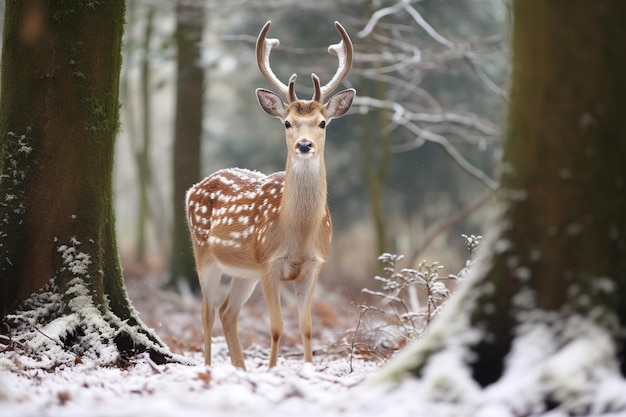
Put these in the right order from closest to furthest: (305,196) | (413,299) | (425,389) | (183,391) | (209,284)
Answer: (425,389)
(183,391)
(305,196)
(209,284)
(413,299)

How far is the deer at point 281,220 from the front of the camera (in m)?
6.39

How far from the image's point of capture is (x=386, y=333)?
7234 millimetres

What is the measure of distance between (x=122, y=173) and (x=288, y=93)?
3876 cm

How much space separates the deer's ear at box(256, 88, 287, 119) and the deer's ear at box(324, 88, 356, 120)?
0.33 metres

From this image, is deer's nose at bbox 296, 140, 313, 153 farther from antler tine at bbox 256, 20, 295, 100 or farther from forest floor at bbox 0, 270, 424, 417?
forest floor at bbox 0, 270, 424, 417

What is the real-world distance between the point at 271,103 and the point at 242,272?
4.38 ft

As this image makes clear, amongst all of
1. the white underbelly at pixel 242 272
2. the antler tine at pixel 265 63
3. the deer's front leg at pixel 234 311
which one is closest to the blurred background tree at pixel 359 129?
the deer's front leg at pixel 234 311

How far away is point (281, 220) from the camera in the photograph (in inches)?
255

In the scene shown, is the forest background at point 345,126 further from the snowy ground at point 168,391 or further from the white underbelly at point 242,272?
the snowy ground at point 168,391

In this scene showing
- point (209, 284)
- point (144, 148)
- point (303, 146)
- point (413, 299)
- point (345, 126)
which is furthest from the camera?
point (345, 126)

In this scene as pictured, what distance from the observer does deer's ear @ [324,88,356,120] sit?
6.72 metres

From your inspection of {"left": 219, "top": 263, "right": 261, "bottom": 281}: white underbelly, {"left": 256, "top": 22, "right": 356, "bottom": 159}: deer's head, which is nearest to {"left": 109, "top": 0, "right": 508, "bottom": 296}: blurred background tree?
{"left": 219, "top": 263, "right": 261, "bottom": 281}: white underbelly

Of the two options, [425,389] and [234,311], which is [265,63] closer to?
[234,311]

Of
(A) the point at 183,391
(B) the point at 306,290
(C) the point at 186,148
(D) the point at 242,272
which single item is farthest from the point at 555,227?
(C) the point at 186,148
